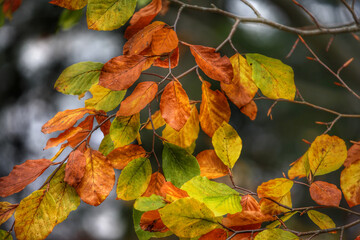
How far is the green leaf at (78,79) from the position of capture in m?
0.38

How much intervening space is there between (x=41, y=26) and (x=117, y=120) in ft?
4.29

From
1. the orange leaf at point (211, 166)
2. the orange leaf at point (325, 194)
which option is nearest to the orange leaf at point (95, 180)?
the orange leaf at point (211, 166)

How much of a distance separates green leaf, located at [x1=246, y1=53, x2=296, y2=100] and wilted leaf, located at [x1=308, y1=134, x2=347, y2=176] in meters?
0.07

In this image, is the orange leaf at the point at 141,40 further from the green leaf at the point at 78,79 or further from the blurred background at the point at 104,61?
the blurred background at the point at 104,61

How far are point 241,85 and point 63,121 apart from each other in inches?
A: 9.2

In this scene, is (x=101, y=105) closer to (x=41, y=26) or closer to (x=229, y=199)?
(x=229, y=199)

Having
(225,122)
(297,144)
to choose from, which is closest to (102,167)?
(225,122)

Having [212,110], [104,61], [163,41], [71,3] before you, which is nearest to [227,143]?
[212,110]

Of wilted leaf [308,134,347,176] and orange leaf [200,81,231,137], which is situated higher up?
orange leaf [200,81,231,137]

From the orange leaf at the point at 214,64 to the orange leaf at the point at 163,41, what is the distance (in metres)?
0.03

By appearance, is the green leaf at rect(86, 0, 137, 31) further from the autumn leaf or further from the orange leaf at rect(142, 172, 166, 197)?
the orange leaf at rect(142, 172, 166, 197)

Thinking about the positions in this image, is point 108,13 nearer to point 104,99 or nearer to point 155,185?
point 104,99

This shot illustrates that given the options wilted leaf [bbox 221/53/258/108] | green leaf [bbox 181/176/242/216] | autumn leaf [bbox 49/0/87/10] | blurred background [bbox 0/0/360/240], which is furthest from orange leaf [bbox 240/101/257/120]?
blurred background [bbox 0/0/360/240]

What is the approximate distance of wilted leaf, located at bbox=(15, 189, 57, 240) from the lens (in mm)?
318
